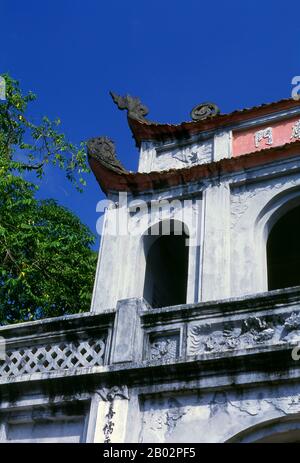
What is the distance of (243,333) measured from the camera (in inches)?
241

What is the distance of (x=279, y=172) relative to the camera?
9.53 metres

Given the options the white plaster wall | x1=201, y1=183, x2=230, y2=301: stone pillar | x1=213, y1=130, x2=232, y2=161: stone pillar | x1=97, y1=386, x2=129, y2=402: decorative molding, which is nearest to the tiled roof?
the white plaster wall

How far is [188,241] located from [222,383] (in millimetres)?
4197

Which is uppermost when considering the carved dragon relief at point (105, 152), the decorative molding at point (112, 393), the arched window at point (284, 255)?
the carved dragon relief at point (105, 152)

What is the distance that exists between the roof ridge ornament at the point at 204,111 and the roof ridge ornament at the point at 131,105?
1005mm

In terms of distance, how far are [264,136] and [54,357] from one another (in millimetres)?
5685

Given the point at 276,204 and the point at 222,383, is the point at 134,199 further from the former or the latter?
the point at 222,383

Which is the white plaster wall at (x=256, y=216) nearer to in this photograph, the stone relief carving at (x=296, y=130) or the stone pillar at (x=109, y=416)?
the stone relief carving at (x=296, y=130)

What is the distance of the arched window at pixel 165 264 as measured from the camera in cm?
988

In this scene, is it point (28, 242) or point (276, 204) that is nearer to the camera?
point (276, 204)

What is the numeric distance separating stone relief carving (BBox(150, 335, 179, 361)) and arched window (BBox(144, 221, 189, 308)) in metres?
3.25

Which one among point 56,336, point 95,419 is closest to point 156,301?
point 56,336

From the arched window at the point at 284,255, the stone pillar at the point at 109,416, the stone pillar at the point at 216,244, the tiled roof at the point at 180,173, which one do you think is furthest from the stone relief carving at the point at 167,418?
the arched window at the point at 284,255

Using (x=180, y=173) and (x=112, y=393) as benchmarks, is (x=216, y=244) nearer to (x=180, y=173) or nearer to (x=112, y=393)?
(x=180, y=173)
